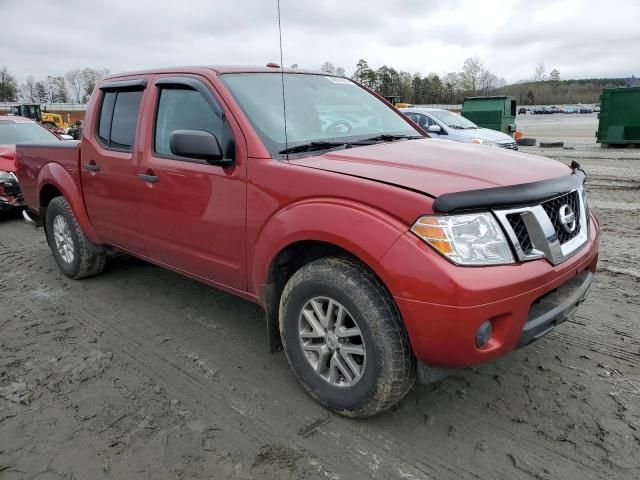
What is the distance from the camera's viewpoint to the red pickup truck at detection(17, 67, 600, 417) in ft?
7.33

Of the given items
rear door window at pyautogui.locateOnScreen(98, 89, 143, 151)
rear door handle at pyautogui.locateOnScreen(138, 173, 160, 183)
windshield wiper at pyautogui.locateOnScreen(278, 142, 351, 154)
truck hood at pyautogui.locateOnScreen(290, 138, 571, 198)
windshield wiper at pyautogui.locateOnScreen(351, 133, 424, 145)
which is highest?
rear door window at pyautogui.locateOnScreen(98, 89, 143, 151)

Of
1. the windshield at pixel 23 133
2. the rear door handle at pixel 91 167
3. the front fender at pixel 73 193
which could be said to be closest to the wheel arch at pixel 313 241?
the rear door handle at pixel 91 167

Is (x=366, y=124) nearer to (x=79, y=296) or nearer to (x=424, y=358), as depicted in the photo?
(x=424, y=358)

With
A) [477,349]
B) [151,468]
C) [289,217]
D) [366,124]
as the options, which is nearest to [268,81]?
[366,124]

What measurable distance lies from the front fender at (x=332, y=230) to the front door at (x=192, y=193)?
0.88 feet

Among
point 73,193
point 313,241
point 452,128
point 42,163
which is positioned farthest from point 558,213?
point 452,128

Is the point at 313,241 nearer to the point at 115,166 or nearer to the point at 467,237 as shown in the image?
the point at 467,237

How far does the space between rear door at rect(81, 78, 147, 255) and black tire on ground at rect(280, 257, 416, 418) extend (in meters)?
1.76

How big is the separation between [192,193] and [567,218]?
2219mm

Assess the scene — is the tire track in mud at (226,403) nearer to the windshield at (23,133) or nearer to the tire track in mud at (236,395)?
the tire track in mud at (236,395)

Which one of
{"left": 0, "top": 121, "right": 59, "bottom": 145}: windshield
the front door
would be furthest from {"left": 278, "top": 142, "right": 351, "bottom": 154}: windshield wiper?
{"left": 0, "top": 121, "right": 59, "bottom": 145}: windshield

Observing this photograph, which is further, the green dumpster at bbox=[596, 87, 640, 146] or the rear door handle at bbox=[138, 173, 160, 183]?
the green dumpster at bbox=[596, 87, 640, 146]

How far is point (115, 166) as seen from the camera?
12.9 feet

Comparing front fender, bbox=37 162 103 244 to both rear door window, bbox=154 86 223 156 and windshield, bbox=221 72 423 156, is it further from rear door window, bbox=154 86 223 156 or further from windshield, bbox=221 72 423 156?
windshield, bbox=221 72 423 156
